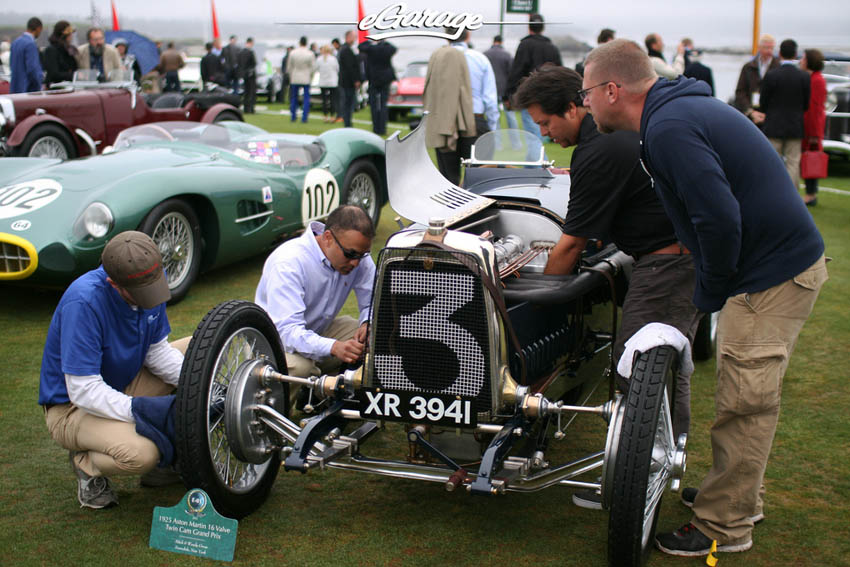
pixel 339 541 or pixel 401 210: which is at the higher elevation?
pixel 401 210

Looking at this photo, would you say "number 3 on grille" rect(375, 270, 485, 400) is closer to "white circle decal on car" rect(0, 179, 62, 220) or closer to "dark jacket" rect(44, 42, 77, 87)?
"white circle decal on car" rect(0, 179, 62, 220)

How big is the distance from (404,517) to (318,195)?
14.1ft

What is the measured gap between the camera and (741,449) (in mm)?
3029

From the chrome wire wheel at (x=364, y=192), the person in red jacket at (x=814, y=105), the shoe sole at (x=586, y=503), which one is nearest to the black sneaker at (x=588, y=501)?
the shoe sole at (x=586, y=503)

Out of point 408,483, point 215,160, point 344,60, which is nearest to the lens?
point 408,483

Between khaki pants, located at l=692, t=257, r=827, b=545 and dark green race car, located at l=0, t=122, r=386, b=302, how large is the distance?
12.9 feet

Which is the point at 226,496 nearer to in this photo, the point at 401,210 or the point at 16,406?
the point at 401,210

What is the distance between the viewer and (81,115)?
10.4 meters

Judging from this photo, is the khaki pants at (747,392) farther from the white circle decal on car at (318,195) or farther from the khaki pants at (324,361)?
the white circle decal on car at (318,195)

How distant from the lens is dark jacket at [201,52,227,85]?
69.4 ft

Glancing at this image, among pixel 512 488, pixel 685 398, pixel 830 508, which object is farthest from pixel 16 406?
pixel 830 508

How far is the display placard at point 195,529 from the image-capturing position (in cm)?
299

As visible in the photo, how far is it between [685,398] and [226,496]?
1.94 meters

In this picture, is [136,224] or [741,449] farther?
[136,224]
